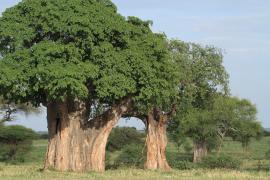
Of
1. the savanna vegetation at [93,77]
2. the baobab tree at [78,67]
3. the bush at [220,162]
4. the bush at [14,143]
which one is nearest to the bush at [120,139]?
the bush at [14,143]

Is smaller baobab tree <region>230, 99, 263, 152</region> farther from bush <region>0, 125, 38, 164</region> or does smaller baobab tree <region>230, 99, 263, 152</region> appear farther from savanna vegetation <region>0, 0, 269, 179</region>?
bush <region>0, 125, 38, 164</region>

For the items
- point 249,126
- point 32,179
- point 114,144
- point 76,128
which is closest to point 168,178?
point 32,179

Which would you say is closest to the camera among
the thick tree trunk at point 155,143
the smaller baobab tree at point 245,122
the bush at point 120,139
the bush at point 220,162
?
the thick tree trunk at point 155,143

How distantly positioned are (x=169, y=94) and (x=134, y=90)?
211 centimetres

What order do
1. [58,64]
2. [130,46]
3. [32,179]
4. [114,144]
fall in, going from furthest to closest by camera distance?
1. [114,144]
2. [130,46]
3. [58,64]
4. [32,179]

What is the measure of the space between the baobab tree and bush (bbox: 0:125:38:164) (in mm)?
22607

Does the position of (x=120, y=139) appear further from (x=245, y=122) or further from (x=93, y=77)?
(x=93, y=77)

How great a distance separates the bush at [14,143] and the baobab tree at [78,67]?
22.6 m

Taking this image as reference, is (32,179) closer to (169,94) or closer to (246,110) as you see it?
(169,94)

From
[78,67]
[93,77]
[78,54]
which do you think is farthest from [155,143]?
[78,67]

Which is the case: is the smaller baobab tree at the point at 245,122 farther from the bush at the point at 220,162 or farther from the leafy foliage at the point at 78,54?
the leafy foliage at the point at 78,54

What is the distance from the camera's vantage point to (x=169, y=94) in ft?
95.7

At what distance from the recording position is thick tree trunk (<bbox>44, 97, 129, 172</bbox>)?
2925cm

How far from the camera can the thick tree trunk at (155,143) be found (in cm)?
3422
